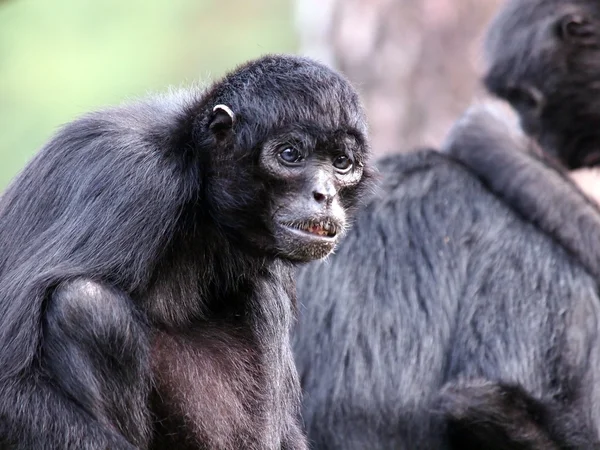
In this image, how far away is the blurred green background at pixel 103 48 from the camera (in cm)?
1781

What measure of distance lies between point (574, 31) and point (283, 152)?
3.75m


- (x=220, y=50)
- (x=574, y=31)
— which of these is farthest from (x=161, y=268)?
(x=220, y=50)

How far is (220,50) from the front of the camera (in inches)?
846

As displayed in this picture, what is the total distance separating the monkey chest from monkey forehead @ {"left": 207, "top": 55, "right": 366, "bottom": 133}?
1067mm

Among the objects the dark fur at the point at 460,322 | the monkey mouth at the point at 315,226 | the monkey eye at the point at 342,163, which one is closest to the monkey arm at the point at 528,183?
the dark fur at the point at 460,322

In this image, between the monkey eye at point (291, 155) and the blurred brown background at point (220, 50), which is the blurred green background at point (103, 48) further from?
the monkey eye at point (291, 155)

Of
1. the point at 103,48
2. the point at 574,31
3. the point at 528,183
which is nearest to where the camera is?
the point at 528,183

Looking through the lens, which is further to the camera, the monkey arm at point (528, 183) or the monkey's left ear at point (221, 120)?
the monkey arm at point (528, 183)

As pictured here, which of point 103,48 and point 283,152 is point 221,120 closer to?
point 283,152

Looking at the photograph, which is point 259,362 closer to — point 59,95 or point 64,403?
point 64,403

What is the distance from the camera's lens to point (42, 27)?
1900 cm

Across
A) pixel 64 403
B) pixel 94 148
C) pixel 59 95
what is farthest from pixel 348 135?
pixel 59 95

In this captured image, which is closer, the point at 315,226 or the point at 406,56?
the point at 315,226

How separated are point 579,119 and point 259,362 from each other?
12.5 ft
